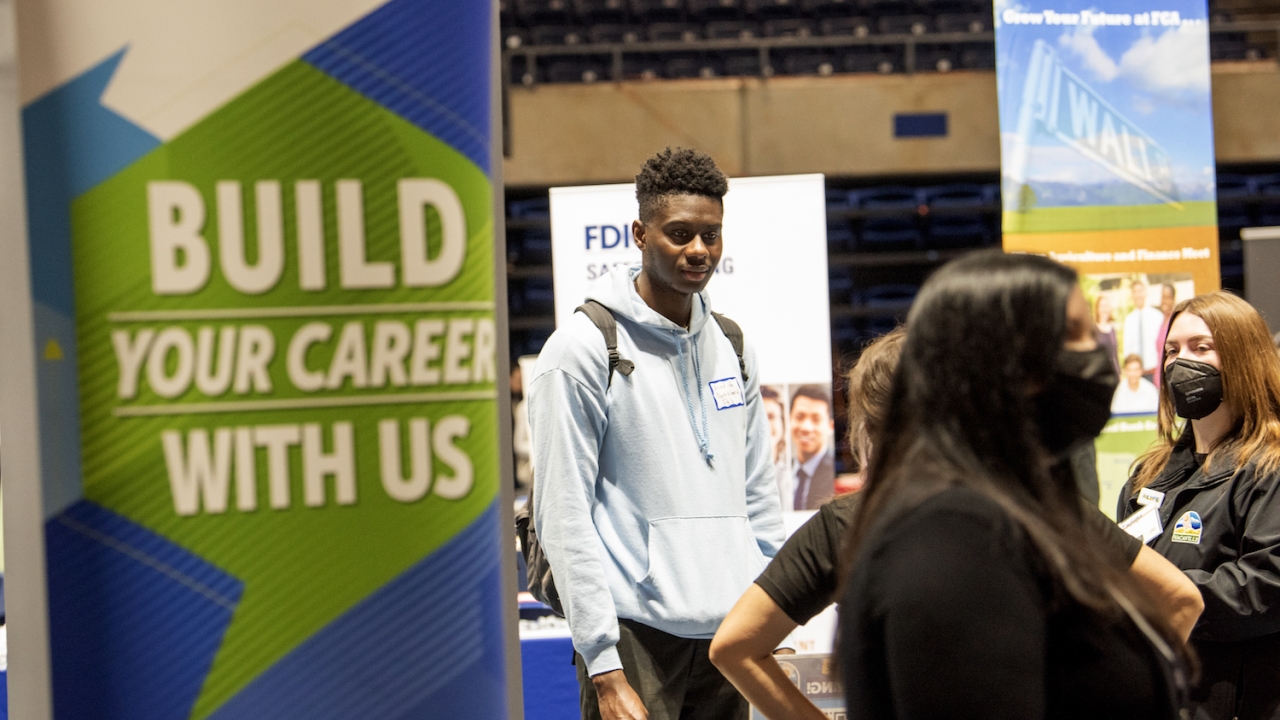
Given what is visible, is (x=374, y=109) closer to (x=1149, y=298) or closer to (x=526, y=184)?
(x=1149, y=298)

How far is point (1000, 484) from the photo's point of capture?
38.3 inches

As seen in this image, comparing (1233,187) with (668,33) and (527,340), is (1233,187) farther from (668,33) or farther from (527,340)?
(527,340)

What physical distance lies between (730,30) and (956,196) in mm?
3008

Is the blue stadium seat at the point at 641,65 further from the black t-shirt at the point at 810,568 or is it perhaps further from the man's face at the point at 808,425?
the black t-shirt at the point at 810,568

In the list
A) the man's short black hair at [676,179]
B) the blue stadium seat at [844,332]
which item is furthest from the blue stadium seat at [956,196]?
the man's short black hair at [676,179]

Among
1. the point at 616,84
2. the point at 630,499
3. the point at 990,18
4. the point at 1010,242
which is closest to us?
the point at 630,499

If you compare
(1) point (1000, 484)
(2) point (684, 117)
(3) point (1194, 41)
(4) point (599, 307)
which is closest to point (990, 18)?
(2) point (684, 117)

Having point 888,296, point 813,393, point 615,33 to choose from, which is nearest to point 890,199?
point 888,296

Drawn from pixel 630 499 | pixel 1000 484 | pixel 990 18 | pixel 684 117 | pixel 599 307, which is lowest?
pixel 630 499

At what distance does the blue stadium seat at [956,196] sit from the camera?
1032 cm

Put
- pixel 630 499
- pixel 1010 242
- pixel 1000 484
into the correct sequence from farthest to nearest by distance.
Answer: pixel 1010 242 → pixel 630 499 → pixel 1000 484

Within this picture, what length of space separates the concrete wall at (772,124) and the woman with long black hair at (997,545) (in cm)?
929

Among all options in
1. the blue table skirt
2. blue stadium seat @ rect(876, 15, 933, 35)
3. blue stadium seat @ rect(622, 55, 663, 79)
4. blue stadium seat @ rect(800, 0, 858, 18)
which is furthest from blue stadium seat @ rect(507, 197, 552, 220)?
the blue table skirt

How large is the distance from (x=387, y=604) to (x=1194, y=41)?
430 cm
